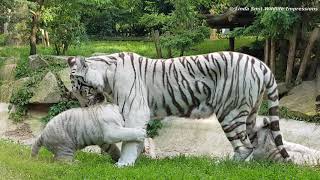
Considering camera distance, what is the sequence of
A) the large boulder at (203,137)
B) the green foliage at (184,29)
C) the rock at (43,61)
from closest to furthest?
the large boulder at (203,137) → the rock at (43,61) → the green foliage at (184,29)

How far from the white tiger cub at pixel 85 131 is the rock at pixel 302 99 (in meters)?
6.76

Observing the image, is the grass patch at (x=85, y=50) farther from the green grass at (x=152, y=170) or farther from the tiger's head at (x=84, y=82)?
the green grass at (x=152, y=170)

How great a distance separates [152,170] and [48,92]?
8358 mm

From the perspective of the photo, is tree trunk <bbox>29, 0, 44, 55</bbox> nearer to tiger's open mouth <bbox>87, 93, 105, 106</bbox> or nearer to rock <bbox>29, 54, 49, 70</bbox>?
rock <bbox>29, 54, 49, 70</bbox>

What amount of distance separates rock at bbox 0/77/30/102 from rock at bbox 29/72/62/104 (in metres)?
0.79

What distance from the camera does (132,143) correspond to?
8.29m

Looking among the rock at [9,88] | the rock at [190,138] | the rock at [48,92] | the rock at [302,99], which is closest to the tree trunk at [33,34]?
the rock at [9,88]

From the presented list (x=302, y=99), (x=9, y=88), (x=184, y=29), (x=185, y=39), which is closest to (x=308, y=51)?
(x=302, y=99)

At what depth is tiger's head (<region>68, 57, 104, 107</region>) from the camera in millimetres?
8539

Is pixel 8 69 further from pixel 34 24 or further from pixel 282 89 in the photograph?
pixel 282 89

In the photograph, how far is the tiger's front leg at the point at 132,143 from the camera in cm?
827

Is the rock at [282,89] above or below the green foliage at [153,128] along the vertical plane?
above

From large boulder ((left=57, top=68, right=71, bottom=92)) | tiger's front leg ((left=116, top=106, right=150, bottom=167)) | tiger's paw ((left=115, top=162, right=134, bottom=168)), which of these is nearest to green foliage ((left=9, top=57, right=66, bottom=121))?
large boulder ((left=57, top=68, right=71, bottom=92))

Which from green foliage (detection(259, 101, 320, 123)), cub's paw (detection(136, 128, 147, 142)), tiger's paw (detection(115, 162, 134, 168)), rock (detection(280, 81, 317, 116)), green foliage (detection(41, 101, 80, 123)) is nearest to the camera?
tiger's paw (detection(115, 162, 134, 168))
